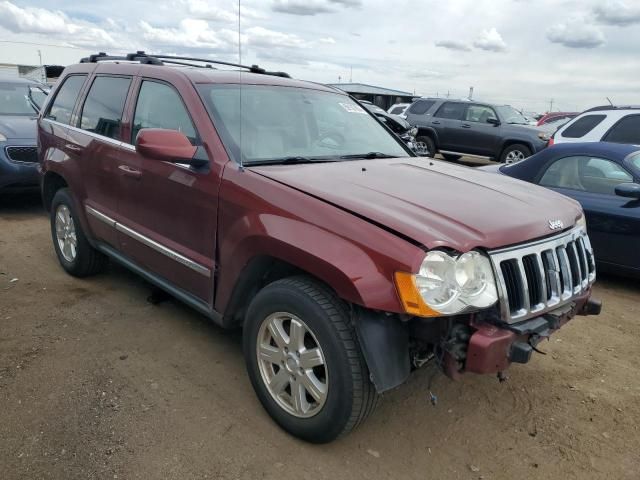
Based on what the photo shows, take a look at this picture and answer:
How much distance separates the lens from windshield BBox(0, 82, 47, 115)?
817 cm

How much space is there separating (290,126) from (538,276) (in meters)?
1.80

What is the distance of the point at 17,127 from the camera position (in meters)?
7.37

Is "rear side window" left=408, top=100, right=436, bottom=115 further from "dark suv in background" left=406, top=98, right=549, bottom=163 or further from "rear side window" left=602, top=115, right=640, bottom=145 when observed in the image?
"rear side window" left=602, top=115, right=640, bottom=145

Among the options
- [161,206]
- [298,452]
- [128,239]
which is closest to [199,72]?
[161,206]

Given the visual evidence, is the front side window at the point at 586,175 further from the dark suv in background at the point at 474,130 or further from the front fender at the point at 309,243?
the dark suv in background at the point at 474,130

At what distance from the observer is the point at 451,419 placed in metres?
3.02

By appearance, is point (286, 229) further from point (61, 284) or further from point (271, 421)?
point (61, 284)

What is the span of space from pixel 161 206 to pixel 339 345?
1673 mm

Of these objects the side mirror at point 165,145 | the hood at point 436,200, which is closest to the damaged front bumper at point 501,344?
the hood at point 436,200

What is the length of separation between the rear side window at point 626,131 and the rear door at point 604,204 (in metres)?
2.83

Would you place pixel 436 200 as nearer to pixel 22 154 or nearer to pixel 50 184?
pixel 50 184

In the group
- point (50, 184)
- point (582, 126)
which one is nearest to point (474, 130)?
point (582, 126)

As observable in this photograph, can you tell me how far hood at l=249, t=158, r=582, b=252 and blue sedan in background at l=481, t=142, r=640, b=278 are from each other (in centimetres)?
215

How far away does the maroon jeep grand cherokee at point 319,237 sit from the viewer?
92.0 inches
